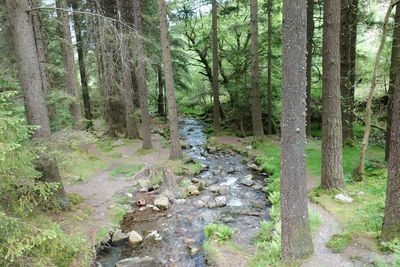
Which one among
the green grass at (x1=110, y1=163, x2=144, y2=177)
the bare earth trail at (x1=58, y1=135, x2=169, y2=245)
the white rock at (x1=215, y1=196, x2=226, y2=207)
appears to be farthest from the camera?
the green grass at (x1=110, y1=163, x2=144, y2=177)

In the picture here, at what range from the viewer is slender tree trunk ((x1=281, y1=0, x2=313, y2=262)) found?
4.78 meters

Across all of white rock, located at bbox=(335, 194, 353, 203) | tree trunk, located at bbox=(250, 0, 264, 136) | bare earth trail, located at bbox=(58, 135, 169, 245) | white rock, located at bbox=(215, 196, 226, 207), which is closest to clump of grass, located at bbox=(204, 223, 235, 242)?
white rock, located at bbox=(215, 196, 226, 207)

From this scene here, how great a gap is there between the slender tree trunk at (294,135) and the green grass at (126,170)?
8.23 m

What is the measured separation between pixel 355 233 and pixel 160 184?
22.3 feet

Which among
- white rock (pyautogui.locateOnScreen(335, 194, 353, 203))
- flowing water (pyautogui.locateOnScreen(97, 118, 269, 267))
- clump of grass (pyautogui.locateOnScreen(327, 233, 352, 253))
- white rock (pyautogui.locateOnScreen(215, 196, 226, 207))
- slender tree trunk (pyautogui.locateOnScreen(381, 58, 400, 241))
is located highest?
slender tree trunk (pyautogui.locateOnScreen(381, 58, 400, 241))

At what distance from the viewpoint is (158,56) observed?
19.1m

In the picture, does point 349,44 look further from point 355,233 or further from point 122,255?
point 122,255

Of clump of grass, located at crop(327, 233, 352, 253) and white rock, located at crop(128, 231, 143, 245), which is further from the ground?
clump of grass, located at crop(327, 233, 352, 253)

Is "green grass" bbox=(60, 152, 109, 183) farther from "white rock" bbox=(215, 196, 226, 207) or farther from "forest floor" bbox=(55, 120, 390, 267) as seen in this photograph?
"white rock" bbox=(215, 196, 226, 207)

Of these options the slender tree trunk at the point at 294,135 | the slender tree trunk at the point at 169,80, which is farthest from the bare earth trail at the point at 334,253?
the slender tree trunk at the point at 169,80

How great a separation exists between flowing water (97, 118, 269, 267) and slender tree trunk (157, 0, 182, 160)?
1619 mm

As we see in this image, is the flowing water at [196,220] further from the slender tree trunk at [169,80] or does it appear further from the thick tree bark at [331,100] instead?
the thick tree bark at [331,100]

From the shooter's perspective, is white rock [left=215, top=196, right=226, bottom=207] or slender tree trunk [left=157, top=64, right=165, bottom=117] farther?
slender tree trunk [left=157, top=64, right=165, bottom=117]

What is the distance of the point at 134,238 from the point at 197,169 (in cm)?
564
